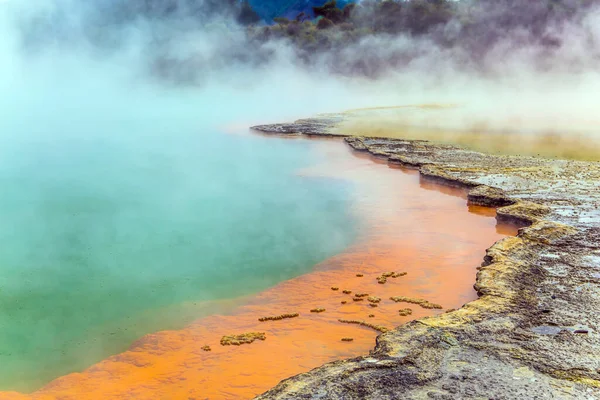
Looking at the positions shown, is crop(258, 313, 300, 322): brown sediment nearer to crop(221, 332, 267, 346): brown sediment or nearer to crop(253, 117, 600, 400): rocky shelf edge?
crop(221, 332, 267, 346): brown sediment

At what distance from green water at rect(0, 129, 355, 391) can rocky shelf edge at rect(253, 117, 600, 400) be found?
186 cm

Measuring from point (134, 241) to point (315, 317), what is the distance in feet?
9.67

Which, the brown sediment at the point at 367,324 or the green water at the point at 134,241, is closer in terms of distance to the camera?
the brown sediment at the point at 367,324

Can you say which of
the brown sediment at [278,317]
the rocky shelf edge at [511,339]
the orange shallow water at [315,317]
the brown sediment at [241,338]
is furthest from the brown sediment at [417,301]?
the brown sediment at [241,338]

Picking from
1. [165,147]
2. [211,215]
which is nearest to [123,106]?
[165,147]

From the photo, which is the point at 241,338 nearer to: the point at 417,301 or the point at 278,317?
the point at 278,317

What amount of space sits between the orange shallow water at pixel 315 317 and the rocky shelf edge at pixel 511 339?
1.53 feet

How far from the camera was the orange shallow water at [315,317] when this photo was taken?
12.4 feet

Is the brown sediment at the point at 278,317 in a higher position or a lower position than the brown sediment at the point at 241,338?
higher

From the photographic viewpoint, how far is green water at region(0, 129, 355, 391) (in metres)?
4.61

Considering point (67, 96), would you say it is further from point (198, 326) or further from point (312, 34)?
point (198, 326)

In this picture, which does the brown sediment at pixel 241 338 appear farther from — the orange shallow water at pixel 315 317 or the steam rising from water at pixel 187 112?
the steam rising from water at pixel 187 112

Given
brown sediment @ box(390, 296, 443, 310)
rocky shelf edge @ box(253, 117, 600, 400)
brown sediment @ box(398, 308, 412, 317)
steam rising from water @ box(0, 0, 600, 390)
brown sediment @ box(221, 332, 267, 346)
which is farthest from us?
steam rising from water @ box(0, 0, 600, 390)

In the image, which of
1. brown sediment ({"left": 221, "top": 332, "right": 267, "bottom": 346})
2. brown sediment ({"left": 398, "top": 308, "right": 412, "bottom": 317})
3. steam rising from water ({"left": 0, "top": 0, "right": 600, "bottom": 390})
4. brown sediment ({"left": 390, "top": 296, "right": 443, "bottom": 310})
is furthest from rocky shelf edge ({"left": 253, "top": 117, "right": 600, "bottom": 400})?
steam rising from water ({"left": 0, "top": 0, "right": 600, "bottom": 390})
